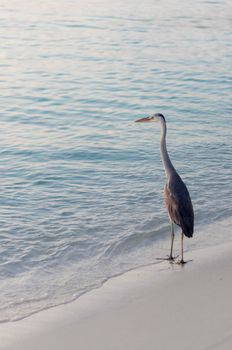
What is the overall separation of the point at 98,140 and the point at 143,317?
7141 millimetres

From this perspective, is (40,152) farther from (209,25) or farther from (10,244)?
(209,25)

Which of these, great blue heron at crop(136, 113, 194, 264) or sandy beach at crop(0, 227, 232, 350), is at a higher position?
great blue heron at crop(136, 113, 194, 264)

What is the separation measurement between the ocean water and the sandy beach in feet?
0.92

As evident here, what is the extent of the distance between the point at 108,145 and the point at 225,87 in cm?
576

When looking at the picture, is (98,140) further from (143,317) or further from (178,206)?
(143,317)

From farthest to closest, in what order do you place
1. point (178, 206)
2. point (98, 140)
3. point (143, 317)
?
point (98, 140) → point (178, 206) → point (143, 317)

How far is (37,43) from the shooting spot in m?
22.2

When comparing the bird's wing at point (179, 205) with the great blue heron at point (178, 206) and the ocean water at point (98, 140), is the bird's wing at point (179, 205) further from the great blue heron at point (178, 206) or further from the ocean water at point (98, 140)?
the ocean water at point (98, 140)

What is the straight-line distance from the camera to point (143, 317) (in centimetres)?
673

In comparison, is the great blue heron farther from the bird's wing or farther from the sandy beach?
the sandy beach

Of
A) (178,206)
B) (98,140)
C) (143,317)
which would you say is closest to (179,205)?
(178,206)

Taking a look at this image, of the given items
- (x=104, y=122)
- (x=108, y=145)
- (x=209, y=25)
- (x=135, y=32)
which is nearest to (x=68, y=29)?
(x=135, y=32)

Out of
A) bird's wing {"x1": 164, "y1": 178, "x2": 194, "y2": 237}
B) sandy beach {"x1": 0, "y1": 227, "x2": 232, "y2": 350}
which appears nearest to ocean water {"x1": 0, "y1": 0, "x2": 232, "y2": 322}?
sandy beach {"x1": 0, "y1": 227, "x2": 232, "y2": 350}

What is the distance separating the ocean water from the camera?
848 cm
